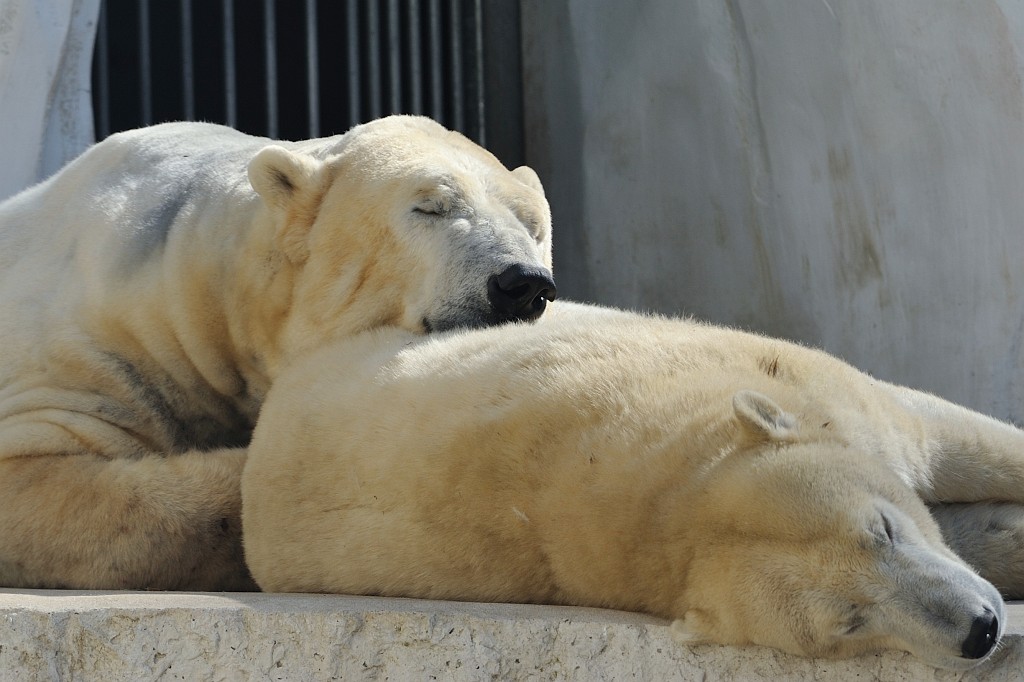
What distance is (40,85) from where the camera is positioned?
4852mm

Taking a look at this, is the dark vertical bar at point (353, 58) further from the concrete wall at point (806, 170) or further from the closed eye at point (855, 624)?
the closed eye at point (855, 624)

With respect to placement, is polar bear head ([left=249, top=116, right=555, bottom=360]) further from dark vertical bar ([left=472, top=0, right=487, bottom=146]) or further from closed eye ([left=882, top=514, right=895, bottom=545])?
→ dark vertical bar ([left=472, top=0, right=487, bottom=146])

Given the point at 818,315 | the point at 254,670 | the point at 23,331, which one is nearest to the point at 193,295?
the point at 23,331

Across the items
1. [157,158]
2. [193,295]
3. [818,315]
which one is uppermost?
[157,158]

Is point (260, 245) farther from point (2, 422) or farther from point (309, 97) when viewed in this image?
point (309, 97)

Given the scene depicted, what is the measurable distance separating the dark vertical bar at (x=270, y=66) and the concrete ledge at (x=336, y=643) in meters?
3.80

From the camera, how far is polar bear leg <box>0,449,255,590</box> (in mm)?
2637

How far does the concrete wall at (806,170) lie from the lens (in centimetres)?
390

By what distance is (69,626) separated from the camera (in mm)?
1833

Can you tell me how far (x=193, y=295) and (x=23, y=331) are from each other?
1.34 ft

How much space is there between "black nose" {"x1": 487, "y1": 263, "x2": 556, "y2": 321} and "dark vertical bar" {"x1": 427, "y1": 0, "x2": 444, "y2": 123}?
3.30 m

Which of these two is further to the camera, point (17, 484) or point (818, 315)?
point (818, 315)

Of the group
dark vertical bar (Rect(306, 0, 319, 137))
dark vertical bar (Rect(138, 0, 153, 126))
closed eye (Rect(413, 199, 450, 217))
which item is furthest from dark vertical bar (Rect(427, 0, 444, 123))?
closed eye (Rect(413, 199, 450, 217))

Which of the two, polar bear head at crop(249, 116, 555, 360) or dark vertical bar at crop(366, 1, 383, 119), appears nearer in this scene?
polar bear head at crop(249, 116, 555, 360)
